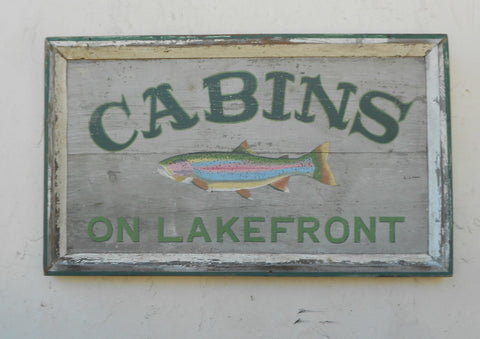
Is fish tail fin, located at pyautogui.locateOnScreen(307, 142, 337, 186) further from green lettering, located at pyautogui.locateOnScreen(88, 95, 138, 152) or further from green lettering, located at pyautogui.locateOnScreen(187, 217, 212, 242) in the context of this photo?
green lettering, located at pyautogui.locateOnScreen(88, 95, 138, 152)

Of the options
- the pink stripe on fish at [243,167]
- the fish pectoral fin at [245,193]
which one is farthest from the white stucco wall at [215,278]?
the pink stripe on fish at [243,167]

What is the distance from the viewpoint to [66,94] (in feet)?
6.09

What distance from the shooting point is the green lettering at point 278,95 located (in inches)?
72.4

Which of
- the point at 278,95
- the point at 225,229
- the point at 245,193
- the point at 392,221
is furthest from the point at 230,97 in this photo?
the point at 392,221

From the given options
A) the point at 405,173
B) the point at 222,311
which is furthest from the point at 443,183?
the point at 222,311

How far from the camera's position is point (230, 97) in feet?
6.05

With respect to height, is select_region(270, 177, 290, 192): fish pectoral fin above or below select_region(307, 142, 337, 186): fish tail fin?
below

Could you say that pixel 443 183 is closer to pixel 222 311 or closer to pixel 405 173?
pixel 405 173

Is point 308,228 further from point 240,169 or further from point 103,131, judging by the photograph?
point 103,131

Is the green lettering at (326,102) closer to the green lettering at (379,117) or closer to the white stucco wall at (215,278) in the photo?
the green lettering at (379,117)

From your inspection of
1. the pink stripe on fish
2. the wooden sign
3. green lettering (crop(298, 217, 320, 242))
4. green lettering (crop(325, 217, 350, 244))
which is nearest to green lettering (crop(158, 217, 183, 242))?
the wooden sign

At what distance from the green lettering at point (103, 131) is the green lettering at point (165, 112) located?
0.09 meters

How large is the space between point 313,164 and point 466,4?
0.95 metres

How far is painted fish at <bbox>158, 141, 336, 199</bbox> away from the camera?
1820mm
